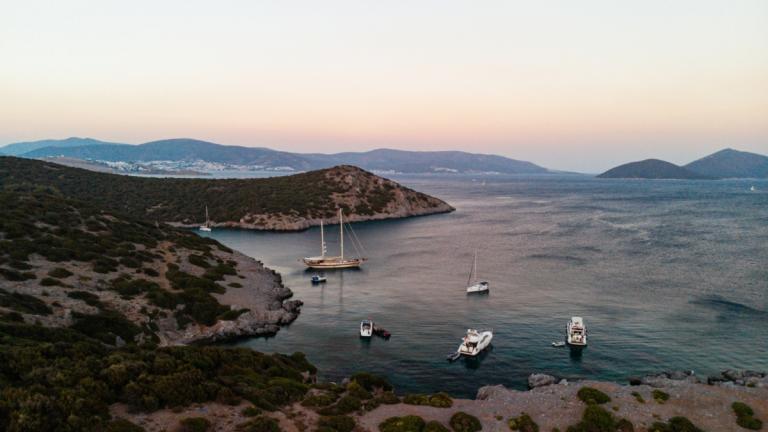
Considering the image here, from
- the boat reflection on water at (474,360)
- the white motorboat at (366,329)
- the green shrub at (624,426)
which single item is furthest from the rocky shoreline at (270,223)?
the green shrub at (624,426)

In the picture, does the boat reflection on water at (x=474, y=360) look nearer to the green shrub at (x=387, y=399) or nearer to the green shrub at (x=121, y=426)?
the green shrub at (x=387, y=399)

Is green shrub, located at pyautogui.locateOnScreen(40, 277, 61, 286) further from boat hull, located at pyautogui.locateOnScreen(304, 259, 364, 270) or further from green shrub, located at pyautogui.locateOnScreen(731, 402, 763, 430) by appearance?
green shrub, located at pyautogui.locateOnScreen(731, 402, 763, 430)

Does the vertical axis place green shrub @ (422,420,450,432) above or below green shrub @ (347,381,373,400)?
above

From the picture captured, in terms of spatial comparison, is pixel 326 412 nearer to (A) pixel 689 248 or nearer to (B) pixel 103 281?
(B) pixel 103 281

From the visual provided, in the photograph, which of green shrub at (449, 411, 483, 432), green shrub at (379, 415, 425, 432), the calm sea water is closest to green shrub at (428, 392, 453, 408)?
green shrub at (449, 411, 483, 432)

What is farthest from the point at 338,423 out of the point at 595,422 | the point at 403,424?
the point at 595,422

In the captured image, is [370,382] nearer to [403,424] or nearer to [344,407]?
[344,407]
